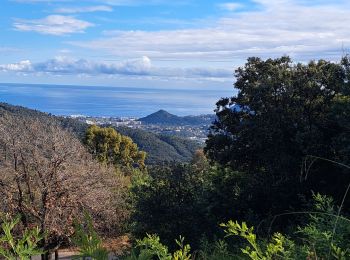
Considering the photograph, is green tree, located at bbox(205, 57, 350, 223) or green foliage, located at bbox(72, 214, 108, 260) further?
green tree, located at bbox(205, 57, 350, 223)

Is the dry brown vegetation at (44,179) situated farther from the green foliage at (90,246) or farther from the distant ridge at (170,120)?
the distant ridge at (170,120)

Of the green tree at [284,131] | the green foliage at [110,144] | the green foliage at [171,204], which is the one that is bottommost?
the green foliage at [110,144]

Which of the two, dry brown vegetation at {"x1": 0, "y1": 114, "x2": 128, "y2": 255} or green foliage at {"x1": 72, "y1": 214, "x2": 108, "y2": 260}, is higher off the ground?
green foliage at {"x1": 72, "y1": 214, "x2": 108, "y2": 260}

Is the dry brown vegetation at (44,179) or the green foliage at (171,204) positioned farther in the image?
the dry brown vegetation at (44,179)

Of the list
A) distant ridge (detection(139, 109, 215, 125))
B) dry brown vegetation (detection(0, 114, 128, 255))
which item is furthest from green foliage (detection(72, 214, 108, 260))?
distant ridge (detection(139, 109, 215, 125))

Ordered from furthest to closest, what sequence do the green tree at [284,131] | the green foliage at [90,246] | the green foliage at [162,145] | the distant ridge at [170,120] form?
the distant ridge at [170,120]
the green foliage at [162,145]
the green tree at [284,131]
the green foliage at [90,246]

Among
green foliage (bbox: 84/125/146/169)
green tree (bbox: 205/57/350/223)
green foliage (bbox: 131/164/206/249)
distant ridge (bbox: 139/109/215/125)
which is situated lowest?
distant ridge (bbox: 139/109/215/125)

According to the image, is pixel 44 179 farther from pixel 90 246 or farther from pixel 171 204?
pixel 90 246

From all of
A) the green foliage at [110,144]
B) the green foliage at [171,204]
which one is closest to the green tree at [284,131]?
the green foliage at [171,204]

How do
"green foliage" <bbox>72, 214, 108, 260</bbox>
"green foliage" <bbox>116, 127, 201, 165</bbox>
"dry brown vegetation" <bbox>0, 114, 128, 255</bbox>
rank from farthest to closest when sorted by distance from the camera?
"green foliage" <bbox>116, 127, 201, 165</bbox>
"dry brown vegetation" <bbox>0, 114, 128, 255</bbox>
"green foliage" <bbox>72, 214, 108, 260</bbox>

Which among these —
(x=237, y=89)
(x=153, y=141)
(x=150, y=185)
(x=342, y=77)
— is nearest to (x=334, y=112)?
(x=342, y=77)

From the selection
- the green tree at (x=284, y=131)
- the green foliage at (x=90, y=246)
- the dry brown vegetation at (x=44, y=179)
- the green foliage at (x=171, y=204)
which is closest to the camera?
the green foliage at (x=90, y=246)

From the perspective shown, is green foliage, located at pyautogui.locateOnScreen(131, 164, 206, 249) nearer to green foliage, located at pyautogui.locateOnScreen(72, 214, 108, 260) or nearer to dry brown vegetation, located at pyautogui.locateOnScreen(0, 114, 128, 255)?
dry brown vegetation, located at pyautogui.locateOnScreen(0, 114, 128, 255)

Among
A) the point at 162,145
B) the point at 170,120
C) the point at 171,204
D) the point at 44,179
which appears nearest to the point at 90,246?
the point at 171,204
